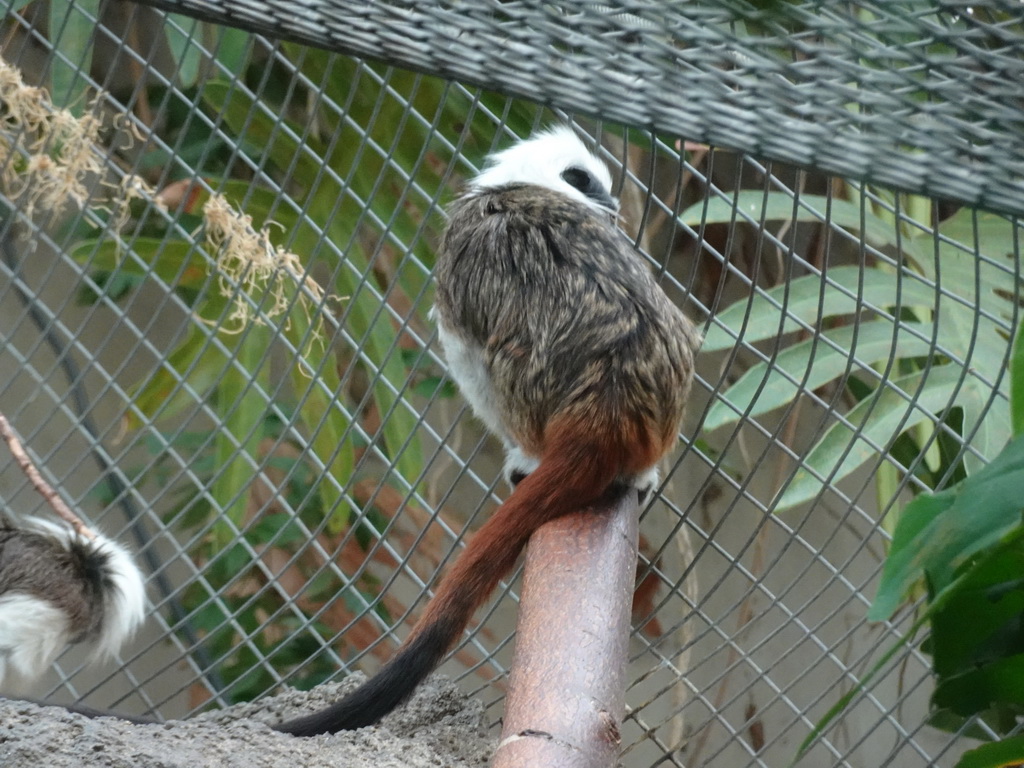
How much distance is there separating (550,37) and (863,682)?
0.48 metres

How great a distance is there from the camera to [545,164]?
1513 mm

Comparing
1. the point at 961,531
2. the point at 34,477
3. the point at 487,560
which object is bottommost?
the point at 34,477

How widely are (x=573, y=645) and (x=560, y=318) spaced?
0.47 meters

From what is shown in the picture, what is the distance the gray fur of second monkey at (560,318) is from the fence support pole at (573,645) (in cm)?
14

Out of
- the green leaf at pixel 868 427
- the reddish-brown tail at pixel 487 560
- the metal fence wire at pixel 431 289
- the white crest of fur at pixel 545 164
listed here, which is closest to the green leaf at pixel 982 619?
the metal fence wire at pixel 431 289

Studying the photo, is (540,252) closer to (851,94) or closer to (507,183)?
(507,183)

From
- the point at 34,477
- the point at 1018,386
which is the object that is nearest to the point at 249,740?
the point at 34,477

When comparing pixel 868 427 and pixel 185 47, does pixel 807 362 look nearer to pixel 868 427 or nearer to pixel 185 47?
pixel 868 427

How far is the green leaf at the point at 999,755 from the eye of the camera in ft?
→ 2.27

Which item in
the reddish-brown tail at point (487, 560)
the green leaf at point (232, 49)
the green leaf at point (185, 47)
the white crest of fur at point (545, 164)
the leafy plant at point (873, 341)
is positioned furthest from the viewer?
the green leaf at point (232, 49)

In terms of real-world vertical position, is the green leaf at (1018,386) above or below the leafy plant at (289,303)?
above

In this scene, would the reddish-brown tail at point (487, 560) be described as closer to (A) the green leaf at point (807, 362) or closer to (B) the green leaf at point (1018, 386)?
(A) the green leaf at point (807, 362)

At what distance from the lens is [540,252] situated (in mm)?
1317

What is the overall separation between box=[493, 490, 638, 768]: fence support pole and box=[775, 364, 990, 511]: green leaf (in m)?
0.35
